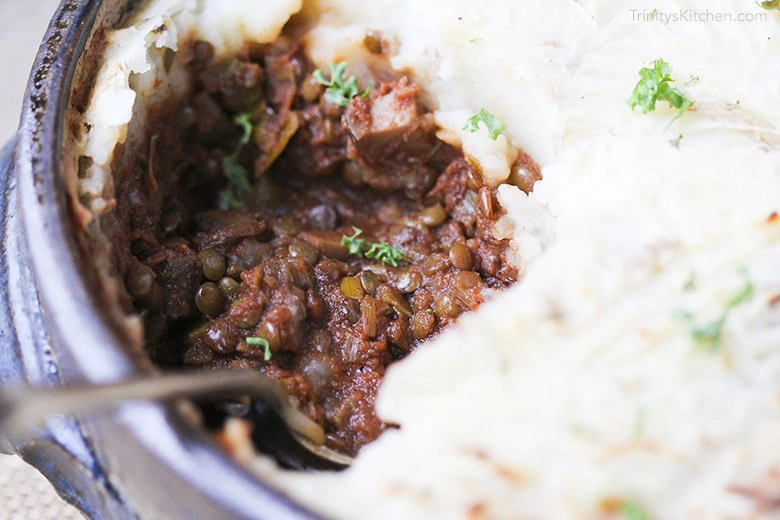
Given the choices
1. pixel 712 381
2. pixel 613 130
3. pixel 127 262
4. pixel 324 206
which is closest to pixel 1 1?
pixel 324 206

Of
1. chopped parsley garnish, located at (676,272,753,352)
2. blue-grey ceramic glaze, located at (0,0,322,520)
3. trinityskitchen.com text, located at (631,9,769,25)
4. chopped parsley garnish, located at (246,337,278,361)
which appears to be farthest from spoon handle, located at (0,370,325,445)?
trinityskitchen.com text, located at (631,9,769,25)

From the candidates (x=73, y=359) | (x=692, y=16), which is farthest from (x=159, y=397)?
(x=692, y=16)

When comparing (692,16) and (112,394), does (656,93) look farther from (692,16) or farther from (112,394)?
(112,394)

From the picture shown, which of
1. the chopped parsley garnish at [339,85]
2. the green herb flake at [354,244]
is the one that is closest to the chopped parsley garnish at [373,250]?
the green herb flake at [354,244]

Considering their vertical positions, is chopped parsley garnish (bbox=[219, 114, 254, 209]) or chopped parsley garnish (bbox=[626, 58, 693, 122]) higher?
chopped parsley garnish (bbox=[626, 58, 693, 122])

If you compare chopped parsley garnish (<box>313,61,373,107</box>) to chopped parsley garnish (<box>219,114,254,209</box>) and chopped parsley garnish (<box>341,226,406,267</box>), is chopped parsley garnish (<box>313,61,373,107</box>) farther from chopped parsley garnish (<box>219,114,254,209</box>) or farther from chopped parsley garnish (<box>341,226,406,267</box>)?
chopped parsley garnish (<box>341,226,406,267</box>)
